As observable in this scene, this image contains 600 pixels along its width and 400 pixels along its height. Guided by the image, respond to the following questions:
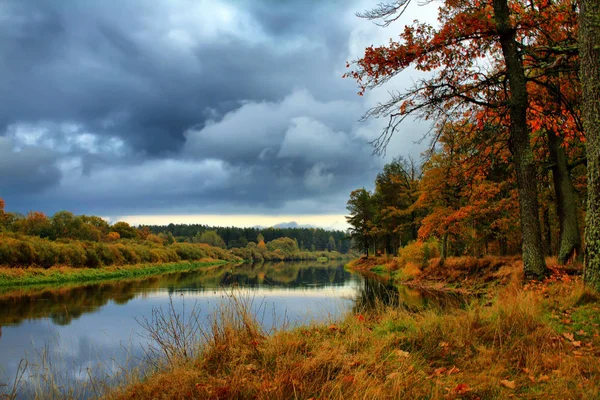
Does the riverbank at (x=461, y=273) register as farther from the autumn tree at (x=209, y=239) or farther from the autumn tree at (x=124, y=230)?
the autumn tree at (x=209, y=239)

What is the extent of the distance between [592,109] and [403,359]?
5.45m

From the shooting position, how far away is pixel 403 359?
13.7ft

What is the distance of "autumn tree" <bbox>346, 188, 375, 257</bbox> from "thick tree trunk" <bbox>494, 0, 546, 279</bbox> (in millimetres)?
39658

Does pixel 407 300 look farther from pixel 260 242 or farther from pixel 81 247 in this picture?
pixel 260 242

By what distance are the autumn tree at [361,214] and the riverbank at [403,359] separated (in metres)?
43.0

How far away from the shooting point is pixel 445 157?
23328mm

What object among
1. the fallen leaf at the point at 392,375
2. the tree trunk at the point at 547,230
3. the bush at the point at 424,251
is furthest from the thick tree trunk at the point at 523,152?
the bush at the point at 424,251

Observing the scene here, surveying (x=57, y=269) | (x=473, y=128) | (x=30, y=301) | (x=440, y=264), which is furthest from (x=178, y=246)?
(x=473, y=128)

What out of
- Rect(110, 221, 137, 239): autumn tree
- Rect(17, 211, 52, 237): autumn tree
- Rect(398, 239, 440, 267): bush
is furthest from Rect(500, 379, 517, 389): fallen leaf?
Rect(110, 221, 137, 239): autumn tree

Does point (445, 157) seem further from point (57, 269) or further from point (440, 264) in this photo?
point (57, 269)

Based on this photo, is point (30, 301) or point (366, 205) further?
point (366, 205)

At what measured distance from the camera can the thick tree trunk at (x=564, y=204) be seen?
11.2 meters

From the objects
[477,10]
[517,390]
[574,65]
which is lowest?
[517,390]

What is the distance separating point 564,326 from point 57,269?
132 ft
